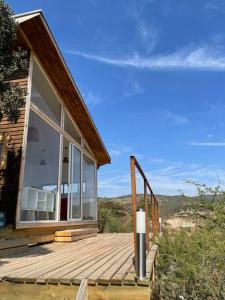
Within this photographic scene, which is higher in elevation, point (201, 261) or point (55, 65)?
point (55, 65)

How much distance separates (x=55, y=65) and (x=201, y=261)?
5.17 meters

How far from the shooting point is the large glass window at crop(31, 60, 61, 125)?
711 centimetres

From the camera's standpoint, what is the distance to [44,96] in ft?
25.1

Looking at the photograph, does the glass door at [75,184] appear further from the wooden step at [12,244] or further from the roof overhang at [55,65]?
the wooden step at [12,244]

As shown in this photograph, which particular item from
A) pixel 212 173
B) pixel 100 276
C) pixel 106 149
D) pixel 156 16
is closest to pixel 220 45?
pixel 156 16

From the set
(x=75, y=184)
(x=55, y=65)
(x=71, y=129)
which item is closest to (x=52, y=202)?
(x=75, y=184)

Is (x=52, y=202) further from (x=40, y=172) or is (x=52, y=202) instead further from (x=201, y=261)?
(x=201, y=261)

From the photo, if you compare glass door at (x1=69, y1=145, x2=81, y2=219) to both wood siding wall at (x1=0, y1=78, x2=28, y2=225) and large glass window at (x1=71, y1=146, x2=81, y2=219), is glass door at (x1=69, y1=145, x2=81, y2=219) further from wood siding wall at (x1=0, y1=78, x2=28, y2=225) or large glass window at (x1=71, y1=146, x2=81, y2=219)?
wood siding wall at (x1=0, y1=78, x2=28, y2=225)

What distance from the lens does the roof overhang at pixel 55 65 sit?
6359 millimetres

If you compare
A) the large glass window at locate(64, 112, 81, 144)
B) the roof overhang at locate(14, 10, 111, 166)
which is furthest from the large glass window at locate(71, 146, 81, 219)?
the roof overhang at locate(14, 10, 111, 166)

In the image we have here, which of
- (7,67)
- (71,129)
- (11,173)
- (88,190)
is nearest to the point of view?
(7,67)

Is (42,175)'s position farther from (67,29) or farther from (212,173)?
(67,29)

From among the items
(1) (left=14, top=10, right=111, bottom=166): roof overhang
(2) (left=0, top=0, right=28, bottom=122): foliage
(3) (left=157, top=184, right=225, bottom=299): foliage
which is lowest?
(3) (left=157, top=184, right=225, bottom=299): foliage

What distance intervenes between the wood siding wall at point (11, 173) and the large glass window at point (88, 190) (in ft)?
15.5
